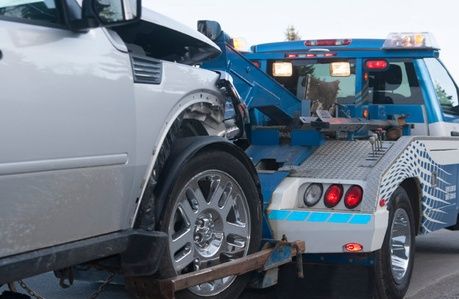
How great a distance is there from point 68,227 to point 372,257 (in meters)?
2.70

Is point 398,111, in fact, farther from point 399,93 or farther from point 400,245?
point 400,245

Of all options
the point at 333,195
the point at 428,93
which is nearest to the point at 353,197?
the point at 333,195

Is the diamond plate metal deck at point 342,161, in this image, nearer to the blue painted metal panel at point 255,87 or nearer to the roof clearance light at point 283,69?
the blue painted metal panel at point 255,87

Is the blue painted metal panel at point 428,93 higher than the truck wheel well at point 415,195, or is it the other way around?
the blue painted metal panel at point 428,93

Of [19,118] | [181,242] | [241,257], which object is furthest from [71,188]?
[241,257]

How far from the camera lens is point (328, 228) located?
491cm

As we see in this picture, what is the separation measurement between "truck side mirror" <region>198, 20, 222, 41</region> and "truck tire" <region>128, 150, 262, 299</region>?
49.3 inches

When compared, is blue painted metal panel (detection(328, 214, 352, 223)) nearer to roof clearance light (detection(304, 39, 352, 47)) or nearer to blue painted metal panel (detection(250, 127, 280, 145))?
blue painted metal panel (detection(250, 127, 280, 145))

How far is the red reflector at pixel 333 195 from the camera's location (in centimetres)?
516

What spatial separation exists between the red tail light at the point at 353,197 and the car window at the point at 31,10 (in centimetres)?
270

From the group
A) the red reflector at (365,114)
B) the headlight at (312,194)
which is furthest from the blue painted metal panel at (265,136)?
the red reflector at (365,114)

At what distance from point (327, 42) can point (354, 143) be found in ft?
6.66

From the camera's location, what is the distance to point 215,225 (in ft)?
14.1

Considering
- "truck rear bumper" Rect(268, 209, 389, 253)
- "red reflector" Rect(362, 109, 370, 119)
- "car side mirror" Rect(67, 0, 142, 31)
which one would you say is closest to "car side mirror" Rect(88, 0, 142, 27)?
"car side mirror" Rect(67, 0, 142, 31)
